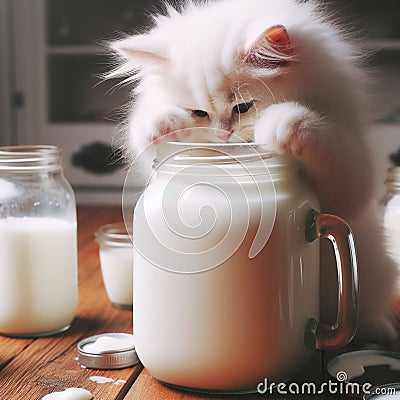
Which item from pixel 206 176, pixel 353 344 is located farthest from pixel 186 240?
pixel 353 344

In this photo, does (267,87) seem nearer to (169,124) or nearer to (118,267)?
(169,124)

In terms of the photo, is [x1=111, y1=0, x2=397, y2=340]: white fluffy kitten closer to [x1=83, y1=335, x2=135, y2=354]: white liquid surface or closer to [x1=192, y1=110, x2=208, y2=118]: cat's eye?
[x1=192, y1=110, x2=208, y2=118]: cat's eye

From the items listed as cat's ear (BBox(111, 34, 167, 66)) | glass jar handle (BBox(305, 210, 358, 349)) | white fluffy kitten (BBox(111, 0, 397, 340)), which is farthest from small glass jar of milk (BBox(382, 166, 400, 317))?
cat's ear (BBox(111, 34, 167, 66))

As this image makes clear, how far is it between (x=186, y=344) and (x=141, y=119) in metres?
0.29

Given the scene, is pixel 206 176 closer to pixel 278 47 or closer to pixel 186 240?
pixel 186 240

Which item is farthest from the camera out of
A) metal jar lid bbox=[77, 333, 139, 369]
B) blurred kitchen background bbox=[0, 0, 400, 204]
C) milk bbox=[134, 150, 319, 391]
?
blurred kitchen background bbox=[0, 0, 400, 204]

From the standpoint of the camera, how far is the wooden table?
68cm

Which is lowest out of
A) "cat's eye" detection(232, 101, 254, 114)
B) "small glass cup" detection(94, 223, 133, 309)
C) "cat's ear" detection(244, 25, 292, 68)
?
"small glass cup" detection(94, 223, 133, 309)

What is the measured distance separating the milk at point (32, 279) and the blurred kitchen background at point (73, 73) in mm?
1771

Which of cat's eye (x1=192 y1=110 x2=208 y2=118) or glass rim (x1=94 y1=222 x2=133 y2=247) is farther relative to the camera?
glass rim (x1=94 y1=222 x2=133 y2=247)

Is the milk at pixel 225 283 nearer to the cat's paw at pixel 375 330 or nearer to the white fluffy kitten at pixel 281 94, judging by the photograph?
the white fluffy kitten at pixel 281 94

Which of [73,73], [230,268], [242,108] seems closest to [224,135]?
[242,108]

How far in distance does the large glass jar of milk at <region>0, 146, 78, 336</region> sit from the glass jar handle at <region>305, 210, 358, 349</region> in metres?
0.36

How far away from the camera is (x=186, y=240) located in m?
0.65
